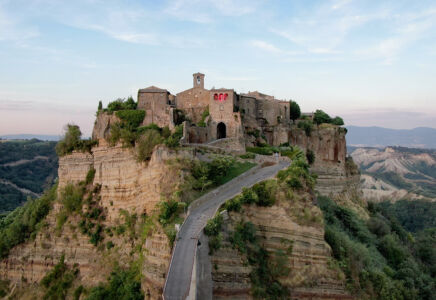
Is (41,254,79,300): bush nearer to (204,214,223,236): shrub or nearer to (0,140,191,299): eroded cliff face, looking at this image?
(0,140,191,299): eroded cliff face

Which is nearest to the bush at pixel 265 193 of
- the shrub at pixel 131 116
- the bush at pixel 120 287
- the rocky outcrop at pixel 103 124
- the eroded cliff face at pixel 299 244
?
the eroded cliff face at pixel 299 244

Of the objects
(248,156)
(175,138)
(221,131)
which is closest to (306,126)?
(221,131)

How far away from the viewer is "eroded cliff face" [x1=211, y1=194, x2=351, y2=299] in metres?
21.5

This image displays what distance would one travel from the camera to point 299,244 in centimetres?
2225

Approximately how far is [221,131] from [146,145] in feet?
42.6

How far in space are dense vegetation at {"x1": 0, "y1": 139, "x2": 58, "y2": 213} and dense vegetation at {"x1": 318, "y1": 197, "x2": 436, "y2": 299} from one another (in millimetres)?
82664

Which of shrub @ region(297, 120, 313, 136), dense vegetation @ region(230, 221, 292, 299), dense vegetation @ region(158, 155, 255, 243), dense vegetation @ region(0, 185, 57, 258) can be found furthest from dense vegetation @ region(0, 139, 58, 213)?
dense vegetation @ region(230, 221, 292, 299)

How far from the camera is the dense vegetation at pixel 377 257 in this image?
24.8 m

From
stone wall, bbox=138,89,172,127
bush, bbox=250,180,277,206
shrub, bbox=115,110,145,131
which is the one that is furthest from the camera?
stone wall, bbox=138,89,172,127

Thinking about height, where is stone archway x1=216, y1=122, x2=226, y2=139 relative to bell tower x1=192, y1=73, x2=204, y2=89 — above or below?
below

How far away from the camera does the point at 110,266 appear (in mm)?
27578

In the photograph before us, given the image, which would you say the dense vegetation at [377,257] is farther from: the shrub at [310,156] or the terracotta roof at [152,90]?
the terracotta roof at [152,90]

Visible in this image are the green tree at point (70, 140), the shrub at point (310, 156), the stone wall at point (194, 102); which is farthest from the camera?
the shrub at point (310, 156)

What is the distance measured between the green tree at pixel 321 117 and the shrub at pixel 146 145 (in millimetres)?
29773
